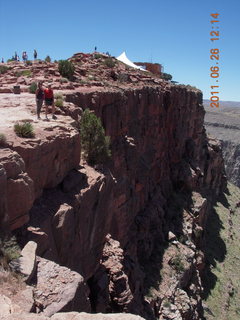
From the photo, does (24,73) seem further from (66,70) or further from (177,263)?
(177,263)

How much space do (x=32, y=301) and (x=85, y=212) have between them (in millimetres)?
4838

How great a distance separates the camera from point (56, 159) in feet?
33.8

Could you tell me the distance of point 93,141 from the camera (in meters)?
13.9

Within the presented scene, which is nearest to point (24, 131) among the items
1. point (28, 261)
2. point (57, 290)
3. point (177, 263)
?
point (28, 261)

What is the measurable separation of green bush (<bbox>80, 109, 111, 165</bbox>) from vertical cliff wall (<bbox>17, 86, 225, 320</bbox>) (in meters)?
0.88

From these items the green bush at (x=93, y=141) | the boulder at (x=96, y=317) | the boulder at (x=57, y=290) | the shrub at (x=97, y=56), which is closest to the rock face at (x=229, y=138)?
the shrub at (x=97, y=56)

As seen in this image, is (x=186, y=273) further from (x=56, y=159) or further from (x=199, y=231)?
(x=56, y=159)

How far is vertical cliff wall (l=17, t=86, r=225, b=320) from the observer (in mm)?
10391

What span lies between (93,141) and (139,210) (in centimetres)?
1322

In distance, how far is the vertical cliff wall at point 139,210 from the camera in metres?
10.4

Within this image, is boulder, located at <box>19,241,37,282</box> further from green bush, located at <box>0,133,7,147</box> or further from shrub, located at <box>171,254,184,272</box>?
shrub, located at <box>171,254,184,272</box>

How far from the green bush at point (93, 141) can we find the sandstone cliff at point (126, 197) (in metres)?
0.69

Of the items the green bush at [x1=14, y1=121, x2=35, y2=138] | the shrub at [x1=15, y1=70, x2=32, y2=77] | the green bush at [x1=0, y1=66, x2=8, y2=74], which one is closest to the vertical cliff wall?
the green bush at [x1=14, y1=121, x2=35, y2=138]

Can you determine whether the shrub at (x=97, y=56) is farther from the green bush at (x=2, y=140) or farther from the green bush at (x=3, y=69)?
the green bush at (x=2, y=140)
